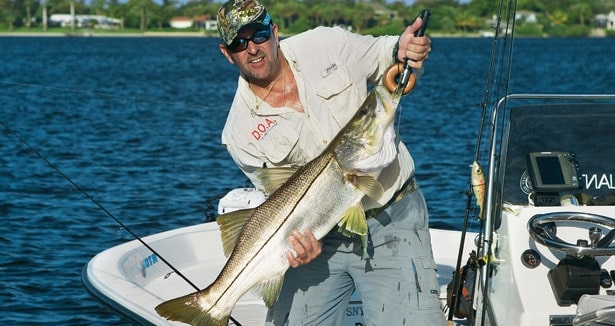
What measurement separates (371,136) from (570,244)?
1287 millimetres

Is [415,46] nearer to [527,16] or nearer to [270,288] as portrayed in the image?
[270,288]

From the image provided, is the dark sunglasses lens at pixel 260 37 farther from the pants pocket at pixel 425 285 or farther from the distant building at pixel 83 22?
the distant building at pixel 83 22

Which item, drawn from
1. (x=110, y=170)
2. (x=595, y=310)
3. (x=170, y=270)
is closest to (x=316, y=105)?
(x=595, y=310)

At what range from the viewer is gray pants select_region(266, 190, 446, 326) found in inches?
188

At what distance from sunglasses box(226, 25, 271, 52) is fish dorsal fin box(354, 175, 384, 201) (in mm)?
776

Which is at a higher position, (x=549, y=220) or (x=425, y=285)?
(x=549, y=220)

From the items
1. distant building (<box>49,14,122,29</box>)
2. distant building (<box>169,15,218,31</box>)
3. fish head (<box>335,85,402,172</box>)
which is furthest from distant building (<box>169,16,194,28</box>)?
fish head (<box>335,85,402,172</box>)

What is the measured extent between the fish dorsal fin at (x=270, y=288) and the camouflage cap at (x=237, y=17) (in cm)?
109

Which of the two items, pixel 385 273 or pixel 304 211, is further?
pixel 385 273

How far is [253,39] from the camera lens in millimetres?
4754

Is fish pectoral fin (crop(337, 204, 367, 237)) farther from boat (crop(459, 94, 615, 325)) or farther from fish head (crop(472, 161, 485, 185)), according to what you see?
fish head (crop(472, 161, 485, 185))

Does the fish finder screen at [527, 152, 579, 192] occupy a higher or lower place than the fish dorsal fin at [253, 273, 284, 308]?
higher

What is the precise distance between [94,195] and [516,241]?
A: 36.7ft

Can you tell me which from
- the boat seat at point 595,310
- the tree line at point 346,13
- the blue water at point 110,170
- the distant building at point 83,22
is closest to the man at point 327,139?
the boat seat at point 595,310
